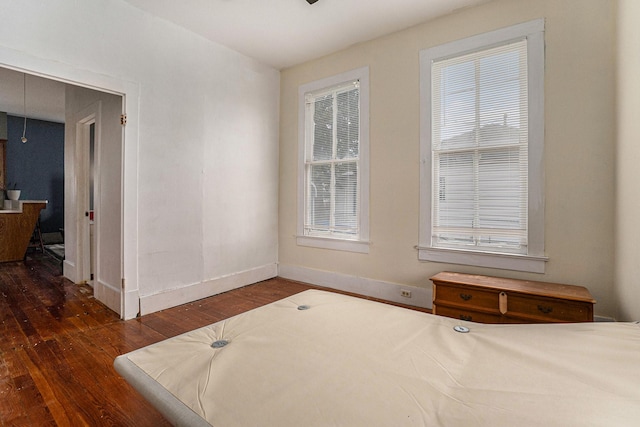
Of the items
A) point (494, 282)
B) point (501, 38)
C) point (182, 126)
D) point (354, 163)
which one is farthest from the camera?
point (354, 163)

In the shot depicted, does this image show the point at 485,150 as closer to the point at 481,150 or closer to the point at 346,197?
the point at 481,150

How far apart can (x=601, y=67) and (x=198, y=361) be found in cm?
354

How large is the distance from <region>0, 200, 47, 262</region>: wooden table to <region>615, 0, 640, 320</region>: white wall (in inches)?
327

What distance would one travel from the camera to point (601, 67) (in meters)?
2.53

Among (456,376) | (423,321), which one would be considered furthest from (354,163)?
(456,376)

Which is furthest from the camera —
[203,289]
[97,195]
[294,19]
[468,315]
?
[203,289]

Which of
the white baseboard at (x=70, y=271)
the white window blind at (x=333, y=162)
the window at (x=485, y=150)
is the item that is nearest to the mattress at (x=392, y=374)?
the window at (x=485, y=150)

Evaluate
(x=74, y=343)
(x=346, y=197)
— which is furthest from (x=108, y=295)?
(x=346, y=197)

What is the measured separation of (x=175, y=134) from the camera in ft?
11.4

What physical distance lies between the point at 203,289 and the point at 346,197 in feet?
6.94

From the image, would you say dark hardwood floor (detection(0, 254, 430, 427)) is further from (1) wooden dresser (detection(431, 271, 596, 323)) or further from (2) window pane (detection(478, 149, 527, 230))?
(2) window pane (detection(478, 149, 527, 230))

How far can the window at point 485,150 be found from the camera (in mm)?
2811

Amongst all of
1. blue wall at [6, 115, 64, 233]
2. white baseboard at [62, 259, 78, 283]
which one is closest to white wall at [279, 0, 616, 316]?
white baseboard at [62, 259, 78, 283]

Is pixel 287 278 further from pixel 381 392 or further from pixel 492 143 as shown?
pixel 381 392
